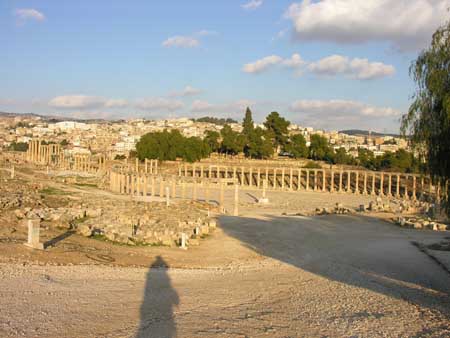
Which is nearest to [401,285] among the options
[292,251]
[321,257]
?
[321,257]

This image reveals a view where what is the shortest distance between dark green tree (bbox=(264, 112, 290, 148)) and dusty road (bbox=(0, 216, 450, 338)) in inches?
2782

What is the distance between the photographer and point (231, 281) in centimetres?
1382

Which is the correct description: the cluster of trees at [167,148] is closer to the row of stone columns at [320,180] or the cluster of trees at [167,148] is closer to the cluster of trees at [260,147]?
the cluster of trees at [260,147]

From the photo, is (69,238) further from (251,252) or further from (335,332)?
(335,332)

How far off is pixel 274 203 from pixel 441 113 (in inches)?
1322

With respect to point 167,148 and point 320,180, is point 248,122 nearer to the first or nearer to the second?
point 167,148

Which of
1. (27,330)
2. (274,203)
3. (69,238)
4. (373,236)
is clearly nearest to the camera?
(27,330)

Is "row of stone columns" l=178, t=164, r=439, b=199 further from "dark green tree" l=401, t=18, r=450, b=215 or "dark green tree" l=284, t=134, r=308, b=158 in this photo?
"dark green tree" l=401, t=18, r=450, b=215

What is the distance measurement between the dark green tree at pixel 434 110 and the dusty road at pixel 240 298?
10.7 feet

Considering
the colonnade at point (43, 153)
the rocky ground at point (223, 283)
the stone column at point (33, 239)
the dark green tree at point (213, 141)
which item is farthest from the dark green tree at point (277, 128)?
the stone column at point (33, 239)

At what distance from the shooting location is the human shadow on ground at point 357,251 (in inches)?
553

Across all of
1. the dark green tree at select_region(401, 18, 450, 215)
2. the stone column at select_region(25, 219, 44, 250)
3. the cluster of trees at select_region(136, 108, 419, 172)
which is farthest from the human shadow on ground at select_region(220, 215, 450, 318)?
the cluster of trees at select_region(136, 108, 419, 172)

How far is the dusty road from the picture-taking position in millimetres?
9188

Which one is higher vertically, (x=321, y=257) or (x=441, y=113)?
(x=441, y=113)
